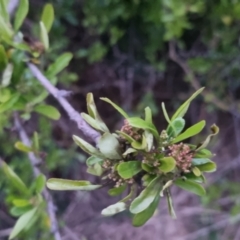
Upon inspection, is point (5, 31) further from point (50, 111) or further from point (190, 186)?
point (190, 186)

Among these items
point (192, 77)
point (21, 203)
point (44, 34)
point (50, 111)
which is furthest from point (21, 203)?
point (192, 77)

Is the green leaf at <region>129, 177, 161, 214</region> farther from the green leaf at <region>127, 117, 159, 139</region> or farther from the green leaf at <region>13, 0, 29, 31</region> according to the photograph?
the green leaf at <region>13, 0, 29, 31</region>

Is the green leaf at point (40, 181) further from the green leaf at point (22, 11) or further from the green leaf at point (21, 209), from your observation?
the green leaf at point (22, 11)

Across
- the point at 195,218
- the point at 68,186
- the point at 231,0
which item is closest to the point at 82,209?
the point at 195,218

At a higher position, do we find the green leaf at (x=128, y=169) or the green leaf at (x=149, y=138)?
the green leaf at (x=149, y=138)

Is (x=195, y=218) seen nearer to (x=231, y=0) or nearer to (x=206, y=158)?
(x=231, y=0)

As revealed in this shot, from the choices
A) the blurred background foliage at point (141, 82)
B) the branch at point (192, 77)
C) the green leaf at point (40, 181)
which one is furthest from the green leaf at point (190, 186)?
the branch at point (192, 77)
